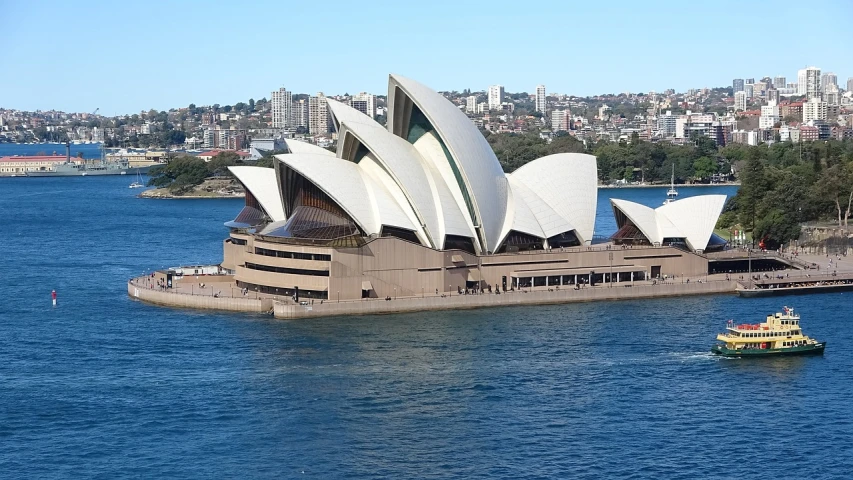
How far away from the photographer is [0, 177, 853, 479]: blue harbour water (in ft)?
93.9

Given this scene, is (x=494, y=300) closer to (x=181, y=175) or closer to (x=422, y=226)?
(x=422, y=226)

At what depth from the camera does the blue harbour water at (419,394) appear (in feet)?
93.9

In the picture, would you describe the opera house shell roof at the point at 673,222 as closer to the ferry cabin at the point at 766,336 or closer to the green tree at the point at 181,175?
the ferry cabin at the point at 766,336

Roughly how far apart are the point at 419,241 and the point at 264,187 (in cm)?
1145

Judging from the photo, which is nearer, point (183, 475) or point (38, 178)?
point (183, 475)

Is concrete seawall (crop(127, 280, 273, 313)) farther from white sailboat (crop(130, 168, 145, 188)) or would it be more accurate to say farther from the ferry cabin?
A: white sailboat (crop(130, 168, 145, 188))

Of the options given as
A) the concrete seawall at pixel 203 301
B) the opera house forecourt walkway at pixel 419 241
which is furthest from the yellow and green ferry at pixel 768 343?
the concrete seawall at pixel 203 301

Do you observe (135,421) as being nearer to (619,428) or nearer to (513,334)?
(619,428)

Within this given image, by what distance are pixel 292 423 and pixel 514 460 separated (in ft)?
20.5

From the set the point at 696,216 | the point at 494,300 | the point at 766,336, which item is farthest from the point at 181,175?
the point at 766,336

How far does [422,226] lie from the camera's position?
49812 mm

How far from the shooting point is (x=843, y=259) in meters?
60.2

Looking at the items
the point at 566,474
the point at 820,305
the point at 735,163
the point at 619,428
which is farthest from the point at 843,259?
the point at 735,163

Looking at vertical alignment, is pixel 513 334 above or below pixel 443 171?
below
